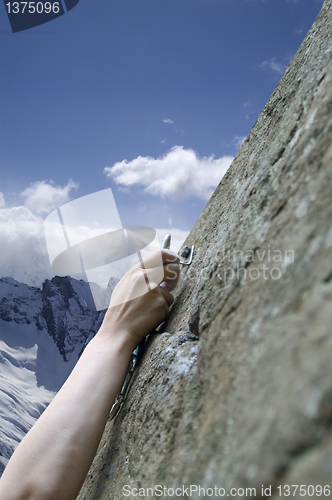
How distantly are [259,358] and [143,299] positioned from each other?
76cm

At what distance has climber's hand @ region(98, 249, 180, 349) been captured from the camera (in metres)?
1.13

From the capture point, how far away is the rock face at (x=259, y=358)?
1.12ft

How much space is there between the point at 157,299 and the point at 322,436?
0.87 m

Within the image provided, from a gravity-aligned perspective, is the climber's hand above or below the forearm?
above

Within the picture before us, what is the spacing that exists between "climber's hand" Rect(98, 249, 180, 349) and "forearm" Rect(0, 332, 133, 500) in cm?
14

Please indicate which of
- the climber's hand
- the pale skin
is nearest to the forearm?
the pale skin

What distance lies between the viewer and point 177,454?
0.57 m

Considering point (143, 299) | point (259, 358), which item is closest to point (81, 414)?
point (143, 299)

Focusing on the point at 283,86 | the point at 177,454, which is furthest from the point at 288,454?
the point at 283,86

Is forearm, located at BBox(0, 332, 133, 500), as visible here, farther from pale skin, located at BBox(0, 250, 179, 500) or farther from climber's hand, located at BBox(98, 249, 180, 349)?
climber's hand, located at BBox(98, 249, 180, 349)

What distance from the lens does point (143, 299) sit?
3.80 ft

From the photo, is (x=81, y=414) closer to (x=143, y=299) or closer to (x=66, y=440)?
(x=66, y=440)

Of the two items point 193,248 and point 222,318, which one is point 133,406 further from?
point 193,248

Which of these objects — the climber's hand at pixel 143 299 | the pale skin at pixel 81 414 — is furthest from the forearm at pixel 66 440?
the climber's hand at pixel 143 299
